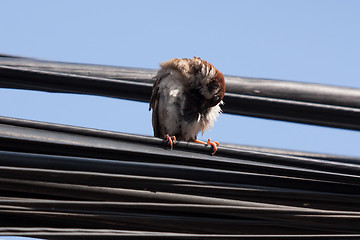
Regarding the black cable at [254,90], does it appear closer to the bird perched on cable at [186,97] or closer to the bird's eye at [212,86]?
the bird's eye at [212,86]

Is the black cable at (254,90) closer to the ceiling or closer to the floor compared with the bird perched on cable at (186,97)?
closer to the floor

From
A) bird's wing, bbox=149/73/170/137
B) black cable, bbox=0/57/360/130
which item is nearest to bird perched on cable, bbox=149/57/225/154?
bird's wing, bbox=149/73/170/137

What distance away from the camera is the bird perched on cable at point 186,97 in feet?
15.1

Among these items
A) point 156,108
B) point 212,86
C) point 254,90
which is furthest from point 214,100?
point 254,90

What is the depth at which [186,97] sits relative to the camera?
464cm

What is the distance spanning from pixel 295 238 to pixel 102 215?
1.03 metres

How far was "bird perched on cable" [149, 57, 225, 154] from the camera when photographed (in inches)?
181

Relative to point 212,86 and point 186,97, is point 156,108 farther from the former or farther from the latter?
point 212,86

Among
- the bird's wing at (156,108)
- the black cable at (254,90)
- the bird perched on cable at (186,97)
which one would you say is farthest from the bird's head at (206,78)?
the black cable at (254,90)

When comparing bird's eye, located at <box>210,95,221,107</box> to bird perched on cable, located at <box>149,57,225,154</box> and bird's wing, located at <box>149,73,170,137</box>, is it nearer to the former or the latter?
bird perched on cable, located at <box>149,57,225,154</box>

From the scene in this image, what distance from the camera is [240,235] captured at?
2.36 m

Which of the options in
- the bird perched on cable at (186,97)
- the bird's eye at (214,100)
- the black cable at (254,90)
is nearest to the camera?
the black cable at (254,90)

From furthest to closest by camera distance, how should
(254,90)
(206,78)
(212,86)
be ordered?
(206,78) < (212,86) < (254,90)

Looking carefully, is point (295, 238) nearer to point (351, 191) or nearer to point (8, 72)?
point (351, 191)
